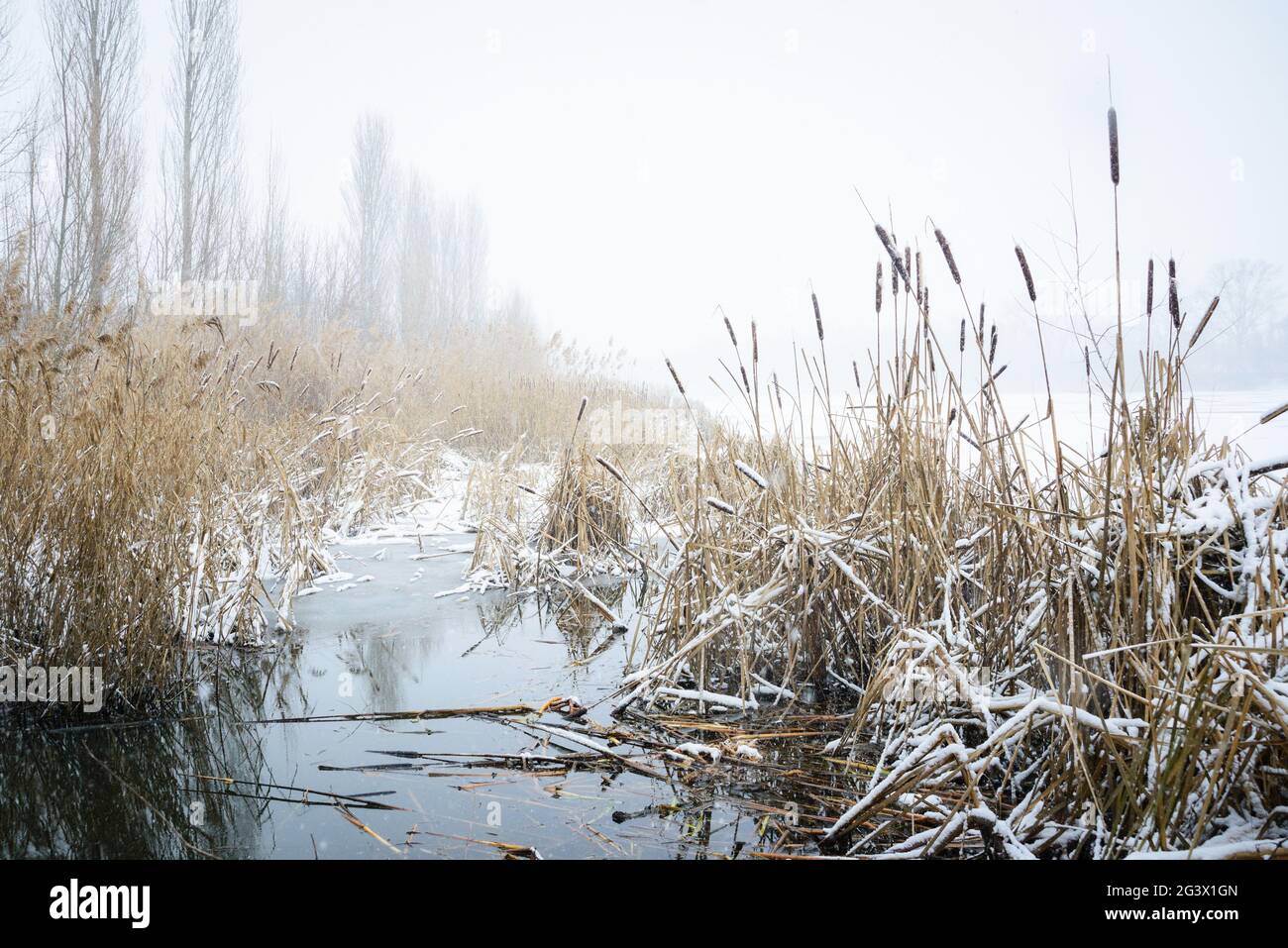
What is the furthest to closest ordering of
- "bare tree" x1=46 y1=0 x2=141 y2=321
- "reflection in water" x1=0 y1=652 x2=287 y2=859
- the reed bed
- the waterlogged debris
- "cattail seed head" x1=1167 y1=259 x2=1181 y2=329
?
"bare tree" x1=46 y1=0 x2=141 y2=321, the waterlogged debris, "reflection in water" x1=0 y1=652 x2=287 y2=859, "cattail seed head" x1=1167 y1=259 x2=1181 y2=329, the reed bed

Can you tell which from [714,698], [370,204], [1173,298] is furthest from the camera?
[370,204]

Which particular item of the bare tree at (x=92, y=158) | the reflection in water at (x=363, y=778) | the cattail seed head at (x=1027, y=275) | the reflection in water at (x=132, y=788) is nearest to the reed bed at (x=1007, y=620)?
the cattail seed head at (x=1027, y=275)

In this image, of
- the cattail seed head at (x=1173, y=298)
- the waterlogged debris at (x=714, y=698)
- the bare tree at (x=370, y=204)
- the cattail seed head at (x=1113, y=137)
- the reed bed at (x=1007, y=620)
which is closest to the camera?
the reed bed at (x=1007, y=620)

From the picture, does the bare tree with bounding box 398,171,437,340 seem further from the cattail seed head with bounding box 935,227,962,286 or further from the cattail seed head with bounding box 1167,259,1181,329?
the cattail seed head with bounding box 1167,259,1181,329

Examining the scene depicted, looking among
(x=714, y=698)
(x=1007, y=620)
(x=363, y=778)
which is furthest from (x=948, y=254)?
(x=363, y=778)

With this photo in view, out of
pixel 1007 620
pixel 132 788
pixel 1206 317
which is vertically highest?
pixel 1206 317

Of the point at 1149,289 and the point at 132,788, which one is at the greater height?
the point at 1149,289

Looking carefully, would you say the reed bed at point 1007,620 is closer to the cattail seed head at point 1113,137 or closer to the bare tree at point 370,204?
the cattail seed head at point 1113,137

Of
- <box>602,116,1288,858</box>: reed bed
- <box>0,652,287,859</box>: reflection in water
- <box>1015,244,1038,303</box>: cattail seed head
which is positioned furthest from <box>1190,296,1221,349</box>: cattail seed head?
<box>0,652,287,859</box>: reflection in water

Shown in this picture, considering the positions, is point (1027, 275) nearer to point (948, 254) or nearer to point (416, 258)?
point (948, 254)

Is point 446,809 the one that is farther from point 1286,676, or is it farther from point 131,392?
point 131,392

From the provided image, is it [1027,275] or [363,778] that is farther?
[363,778]

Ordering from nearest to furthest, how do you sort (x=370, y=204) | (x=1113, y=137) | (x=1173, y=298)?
(x=1113, y=137), (x=1173, y=298), (x=370, y=204)
